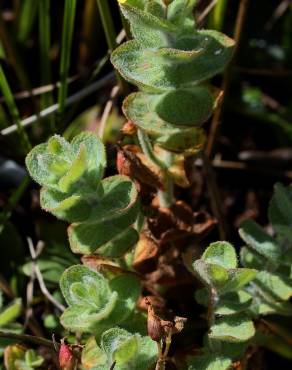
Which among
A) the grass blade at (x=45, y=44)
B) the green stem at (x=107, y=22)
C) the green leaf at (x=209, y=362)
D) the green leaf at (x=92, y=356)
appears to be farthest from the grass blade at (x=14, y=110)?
the green leaf at (x=209, y=362)

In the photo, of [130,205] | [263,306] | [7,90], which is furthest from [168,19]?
[263,306]

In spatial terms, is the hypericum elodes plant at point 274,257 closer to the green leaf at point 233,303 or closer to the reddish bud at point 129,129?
the green leaf at point 233,303

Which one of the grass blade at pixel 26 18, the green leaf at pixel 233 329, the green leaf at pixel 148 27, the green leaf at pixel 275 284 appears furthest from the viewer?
the grass blade at pixel 26 18

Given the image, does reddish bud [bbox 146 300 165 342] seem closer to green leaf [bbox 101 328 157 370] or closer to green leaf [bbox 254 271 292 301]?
green leaf [bbox 101 328 157 370]

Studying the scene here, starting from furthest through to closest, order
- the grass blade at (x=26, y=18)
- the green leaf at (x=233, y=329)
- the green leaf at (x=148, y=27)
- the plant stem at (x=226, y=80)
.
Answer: the grass blade at (x=26, y=18), the plant stem at (x=226, y=80), the green leaf at (x=233, y=329), the green leaf at (x=148, y=27)

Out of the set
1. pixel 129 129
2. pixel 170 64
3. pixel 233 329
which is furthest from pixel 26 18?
pixel 233 329

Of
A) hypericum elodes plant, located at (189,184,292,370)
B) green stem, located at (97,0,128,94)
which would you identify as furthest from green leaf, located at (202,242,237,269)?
green stem, located at (97,0,128,94)

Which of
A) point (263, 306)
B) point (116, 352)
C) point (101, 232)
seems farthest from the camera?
point (263, 306)

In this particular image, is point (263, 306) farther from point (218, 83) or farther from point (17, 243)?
point (218, 83)
